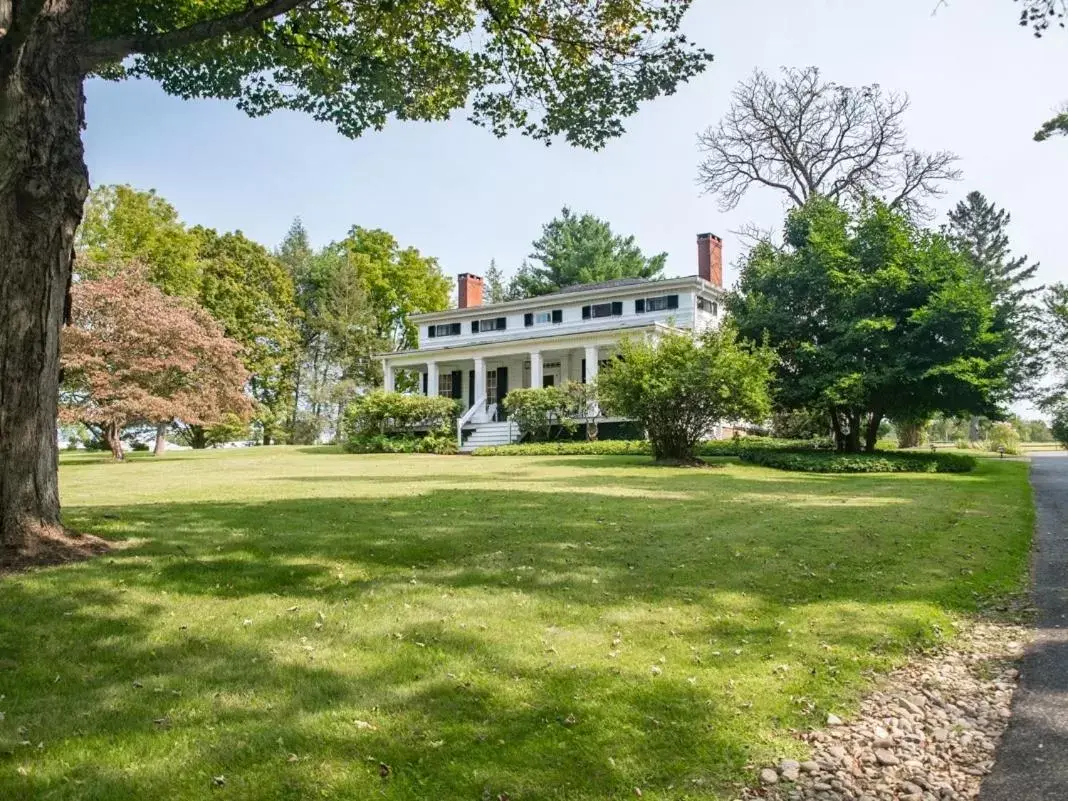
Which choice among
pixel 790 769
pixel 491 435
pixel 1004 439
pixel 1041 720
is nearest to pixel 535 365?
pixel 491 435

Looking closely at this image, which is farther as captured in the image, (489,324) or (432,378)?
(489,324)

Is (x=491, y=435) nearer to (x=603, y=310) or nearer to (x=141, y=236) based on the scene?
(x=603, y=310)

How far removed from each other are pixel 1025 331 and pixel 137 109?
176 ft

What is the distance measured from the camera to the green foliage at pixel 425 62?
959 centimetres

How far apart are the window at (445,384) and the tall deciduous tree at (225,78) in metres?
25.4

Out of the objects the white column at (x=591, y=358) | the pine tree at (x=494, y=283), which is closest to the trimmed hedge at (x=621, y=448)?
the white column at (x=591, y=358)

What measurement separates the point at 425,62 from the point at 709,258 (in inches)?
988

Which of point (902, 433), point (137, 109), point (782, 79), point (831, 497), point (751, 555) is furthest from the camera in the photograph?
point (902, 433)

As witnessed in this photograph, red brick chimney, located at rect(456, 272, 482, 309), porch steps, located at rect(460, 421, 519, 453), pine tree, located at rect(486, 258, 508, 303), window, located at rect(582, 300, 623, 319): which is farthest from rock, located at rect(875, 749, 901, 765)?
pine tree, located at rect(486, 258, 508, 303)

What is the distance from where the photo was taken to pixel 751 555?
288 inches

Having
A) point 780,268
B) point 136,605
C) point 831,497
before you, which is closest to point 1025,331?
point 780,268

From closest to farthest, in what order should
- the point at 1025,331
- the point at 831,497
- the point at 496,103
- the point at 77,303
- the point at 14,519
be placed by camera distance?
the point at 14,519, the point at 496,103, the point at 831,497, the point at 77,303, the point at 1025,331

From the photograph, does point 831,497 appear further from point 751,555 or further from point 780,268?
point 780,268

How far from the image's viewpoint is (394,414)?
98.8ft
